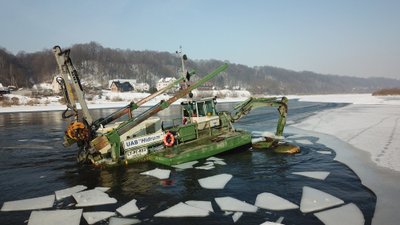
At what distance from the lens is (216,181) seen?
11.1 m

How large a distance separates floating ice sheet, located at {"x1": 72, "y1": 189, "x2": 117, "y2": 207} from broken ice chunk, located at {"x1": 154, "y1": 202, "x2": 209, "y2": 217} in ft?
6.32

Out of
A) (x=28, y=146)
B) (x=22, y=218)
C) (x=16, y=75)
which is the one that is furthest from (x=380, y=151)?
(x=16, y=75)

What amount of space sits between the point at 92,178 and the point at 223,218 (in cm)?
645

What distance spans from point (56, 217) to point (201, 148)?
6.87 m

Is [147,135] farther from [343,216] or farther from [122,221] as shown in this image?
[343,216]

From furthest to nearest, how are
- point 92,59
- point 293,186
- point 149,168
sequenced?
point 92,59, point 149,168, point 293,186

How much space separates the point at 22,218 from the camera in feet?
27.2

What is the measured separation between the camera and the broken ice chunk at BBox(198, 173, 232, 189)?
10.6m

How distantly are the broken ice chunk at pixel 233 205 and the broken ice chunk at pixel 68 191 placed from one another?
4.88m

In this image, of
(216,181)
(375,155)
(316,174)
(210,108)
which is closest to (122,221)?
(216,181)

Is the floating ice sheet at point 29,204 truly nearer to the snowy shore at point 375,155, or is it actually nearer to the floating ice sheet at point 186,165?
the floating ice sheet at point 186,165

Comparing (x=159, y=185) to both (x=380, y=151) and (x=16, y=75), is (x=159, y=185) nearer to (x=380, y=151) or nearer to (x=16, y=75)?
(x=380, y=151)

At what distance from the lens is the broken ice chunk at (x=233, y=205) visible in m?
8.51

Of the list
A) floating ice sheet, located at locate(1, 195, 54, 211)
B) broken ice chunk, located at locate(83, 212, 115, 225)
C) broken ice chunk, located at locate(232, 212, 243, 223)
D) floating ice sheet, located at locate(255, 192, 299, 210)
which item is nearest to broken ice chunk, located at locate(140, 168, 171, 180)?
broken ice chunk, located at locate(83, 212, 115, 225)
